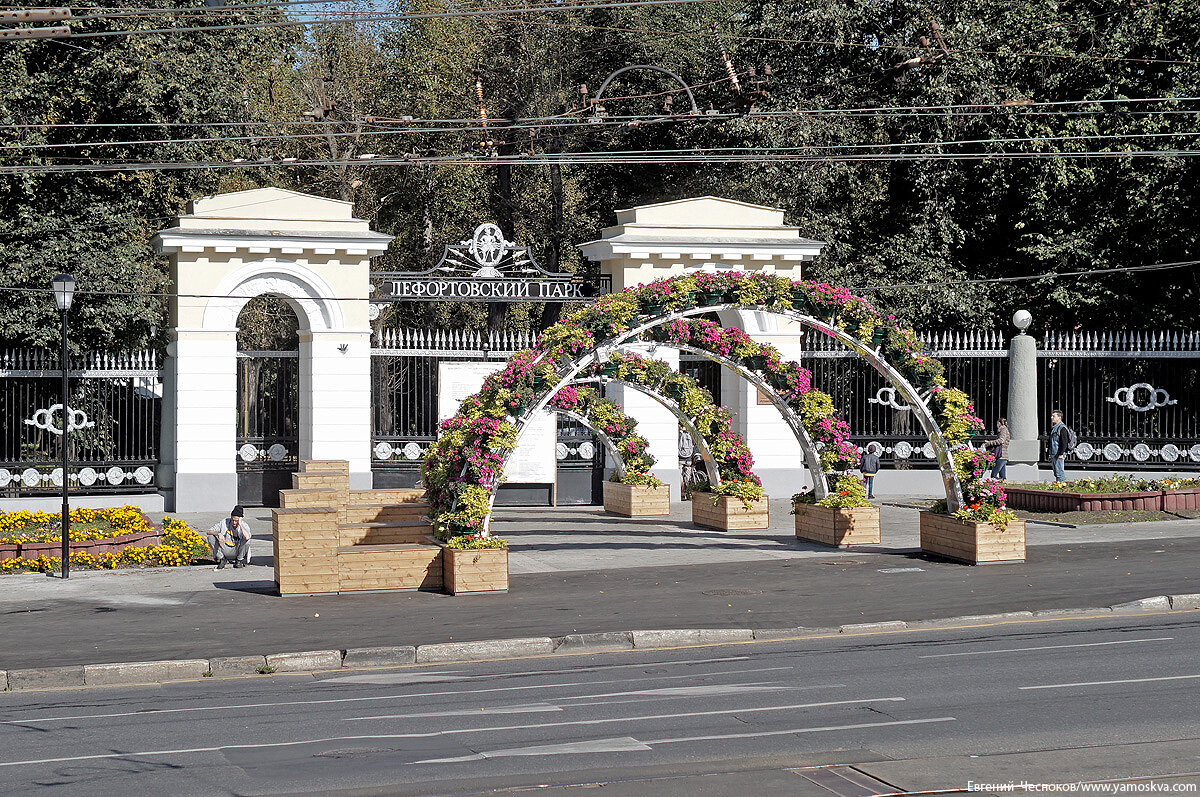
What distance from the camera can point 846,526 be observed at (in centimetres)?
2116

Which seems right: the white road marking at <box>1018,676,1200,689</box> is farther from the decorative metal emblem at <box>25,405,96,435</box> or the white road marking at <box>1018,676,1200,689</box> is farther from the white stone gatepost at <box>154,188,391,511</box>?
the decorative metal emblem at <box>25,405,96,435</box>

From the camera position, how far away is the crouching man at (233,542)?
19.2 meters

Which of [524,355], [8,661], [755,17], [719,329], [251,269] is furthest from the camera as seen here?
[755,17]

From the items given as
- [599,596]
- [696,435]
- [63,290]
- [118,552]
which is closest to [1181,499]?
[696,435]

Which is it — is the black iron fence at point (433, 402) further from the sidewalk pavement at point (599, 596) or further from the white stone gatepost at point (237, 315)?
the sidewalk pavement at point (599, 596)

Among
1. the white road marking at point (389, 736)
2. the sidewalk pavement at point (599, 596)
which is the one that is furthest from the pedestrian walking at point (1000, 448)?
the white road marking at point (389, 736)

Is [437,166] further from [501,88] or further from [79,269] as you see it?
[79,269]

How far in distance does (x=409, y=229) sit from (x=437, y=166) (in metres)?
3.24

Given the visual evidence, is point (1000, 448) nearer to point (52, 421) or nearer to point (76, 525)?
point (76, 525)

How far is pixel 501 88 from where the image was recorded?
41.5 meters

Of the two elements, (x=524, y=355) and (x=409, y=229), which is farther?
(x=409, y=229)

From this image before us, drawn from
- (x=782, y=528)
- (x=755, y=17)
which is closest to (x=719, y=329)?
(x=782, y=528)

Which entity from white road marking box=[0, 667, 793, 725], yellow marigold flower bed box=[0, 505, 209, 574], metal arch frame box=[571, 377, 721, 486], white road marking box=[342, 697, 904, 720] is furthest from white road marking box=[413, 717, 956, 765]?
metal arch frame box=[571, 377, 721, 486]

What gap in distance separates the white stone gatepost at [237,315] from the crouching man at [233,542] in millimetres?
6491
